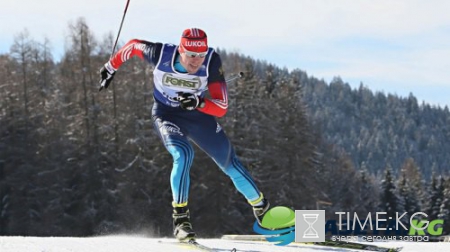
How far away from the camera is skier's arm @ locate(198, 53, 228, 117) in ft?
24.2

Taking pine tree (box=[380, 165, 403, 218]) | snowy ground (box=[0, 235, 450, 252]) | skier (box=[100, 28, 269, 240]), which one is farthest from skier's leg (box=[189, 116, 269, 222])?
pine tree (box=[380, 165, 403, 218])

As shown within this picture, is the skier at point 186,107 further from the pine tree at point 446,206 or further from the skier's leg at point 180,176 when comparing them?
the pine tree at point 446,206

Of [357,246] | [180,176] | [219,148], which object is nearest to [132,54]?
[219,148]

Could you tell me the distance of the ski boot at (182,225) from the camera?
730 cm

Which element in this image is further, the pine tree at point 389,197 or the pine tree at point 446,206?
the pine tree at point 389,197

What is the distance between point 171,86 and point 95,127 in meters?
34.0

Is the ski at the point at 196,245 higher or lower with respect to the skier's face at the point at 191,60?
lower

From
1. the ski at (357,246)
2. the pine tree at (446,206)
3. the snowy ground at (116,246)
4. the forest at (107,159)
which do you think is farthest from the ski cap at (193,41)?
the pine tree at (446,206)

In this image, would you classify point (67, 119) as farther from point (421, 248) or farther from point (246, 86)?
point (421, 248)

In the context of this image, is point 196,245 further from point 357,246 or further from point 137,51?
point 137,51

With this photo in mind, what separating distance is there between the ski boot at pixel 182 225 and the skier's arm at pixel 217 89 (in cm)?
107

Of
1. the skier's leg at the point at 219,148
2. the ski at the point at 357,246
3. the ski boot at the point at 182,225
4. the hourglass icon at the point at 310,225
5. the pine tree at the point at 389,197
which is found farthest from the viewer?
the pine tree at the point at 389,197

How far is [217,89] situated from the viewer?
7551 mm

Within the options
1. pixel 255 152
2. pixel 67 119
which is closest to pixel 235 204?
pixel 255 152
